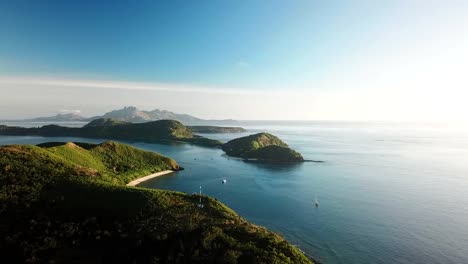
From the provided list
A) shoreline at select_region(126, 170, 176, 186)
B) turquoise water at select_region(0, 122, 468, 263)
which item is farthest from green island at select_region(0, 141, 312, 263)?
shoreline at select_region(126, 170, 176, 186)

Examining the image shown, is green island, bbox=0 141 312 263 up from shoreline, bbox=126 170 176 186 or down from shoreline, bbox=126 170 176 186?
up

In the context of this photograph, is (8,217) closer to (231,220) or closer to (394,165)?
(231,220)

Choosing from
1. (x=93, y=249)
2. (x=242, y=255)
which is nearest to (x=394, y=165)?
(x=242, y=255)

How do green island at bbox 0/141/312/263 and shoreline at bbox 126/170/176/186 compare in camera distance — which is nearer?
green island at bbox 0/141/312/263

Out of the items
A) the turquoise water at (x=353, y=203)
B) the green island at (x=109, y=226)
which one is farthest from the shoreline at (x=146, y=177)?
the green island at (x=109, y=226)

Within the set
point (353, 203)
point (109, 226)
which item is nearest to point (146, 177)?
Answer: point (109, 226)

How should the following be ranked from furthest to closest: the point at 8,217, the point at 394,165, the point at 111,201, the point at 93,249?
the point at 394,165 → the point at 111,201 → the point at 8,217 → the point at 93,249

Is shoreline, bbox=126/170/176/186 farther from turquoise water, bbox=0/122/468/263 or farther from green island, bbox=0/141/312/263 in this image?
green island, bbox=0/141/312/263

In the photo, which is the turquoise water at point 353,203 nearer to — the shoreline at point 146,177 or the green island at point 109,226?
the shoreline at point 146,177
